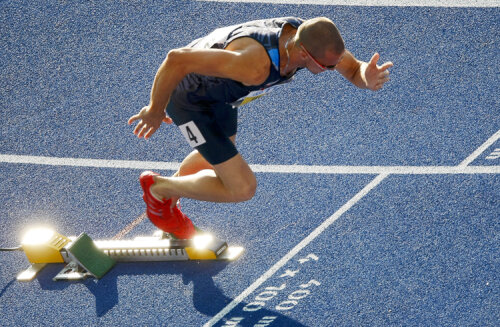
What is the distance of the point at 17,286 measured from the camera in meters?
6.27

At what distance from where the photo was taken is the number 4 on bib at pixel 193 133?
226 inches

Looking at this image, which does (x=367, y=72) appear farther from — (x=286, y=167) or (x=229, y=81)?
(x=286, y=167)

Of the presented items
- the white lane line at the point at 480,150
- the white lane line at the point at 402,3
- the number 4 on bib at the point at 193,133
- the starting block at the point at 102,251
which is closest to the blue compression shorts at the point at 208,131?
the number 4 on bib at the point at 193,133

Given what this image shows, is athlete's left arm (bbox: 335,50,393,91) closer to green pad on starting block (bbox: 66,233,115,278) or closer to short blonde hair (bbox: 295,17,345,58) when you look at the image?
short blonde hair (bbox: 295,17,345,58)

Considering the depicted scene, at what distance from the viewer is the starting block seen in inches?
243

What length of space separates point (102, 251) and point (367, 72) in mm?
2357

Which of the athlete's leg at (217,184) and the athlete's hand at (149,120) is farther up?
the athlete's hand at (149,120)

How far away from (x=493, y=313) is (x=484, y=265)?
46 centimetres

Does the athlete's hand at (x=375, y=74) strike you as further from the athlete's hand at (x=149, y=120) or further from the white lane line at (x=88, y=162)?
the white lane line at (x=88, y=162)

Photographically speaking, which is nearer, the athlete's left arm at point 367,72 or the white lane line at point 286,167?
the athlete's left arm at point 367,72

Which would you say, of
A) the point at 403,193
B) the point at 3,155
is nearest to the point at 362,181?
the point at 403,193

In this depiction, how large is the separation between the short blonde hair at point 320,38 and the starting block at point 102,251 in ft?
5.83

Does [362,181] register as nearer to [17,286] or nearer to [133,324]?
[133,324]

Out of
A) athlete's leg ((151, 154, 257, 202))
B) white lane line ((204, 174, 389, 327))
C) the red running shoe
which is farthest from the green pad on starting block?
white lane line ((204, 174, 389, 327))
